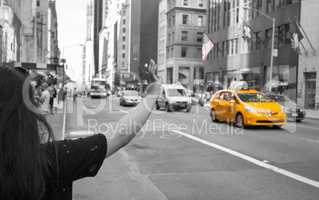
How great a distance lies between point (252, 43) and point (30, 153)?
163 ft

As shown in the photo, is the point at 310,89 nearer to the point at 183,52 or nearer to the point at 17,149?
the point at 17,149

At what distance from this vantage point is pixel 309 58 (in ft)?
123

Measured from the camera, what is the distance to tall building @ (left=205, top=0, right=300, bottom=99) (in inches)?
1603

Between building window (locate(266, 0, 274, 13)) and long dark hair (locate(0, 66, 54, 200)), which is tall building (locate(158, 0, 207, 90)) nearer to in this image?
building window (locate(266, 0, 274, 13))

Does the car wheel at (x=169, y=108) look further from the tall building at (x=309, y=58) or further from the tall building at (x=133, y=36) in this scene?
the tall building at (x=133, y=36)

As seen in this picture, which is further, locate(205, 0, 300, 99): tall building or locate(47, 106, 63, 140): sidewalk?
locate(205, 0, 300, 99): tall building

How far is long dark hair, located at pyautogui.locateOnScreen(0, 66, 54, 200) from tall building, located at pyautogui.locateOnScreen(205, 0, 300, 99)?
36277mm

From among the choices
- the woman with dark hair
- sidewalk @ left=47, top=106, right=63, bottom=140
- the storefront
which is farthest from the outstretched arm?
the storefront

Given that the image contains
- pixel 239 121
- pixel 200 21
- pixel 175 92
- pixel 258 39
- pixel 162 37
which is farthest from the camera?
pixel 162 37

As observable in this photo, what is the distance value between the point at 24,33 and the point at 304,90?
43583 mm

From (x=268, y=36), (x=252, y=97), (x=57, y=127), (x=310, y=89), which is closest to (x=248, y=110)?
(x=252, y=97)

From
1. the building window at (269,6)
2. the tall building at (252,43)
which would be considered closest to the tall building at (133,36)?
→ the tall building at (252,43)

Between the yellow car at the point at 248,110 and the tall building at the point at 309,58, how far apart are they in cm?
1939

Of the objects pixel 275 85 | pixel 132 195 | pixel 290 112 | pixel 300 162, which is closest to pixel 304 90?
pixel 275 85
